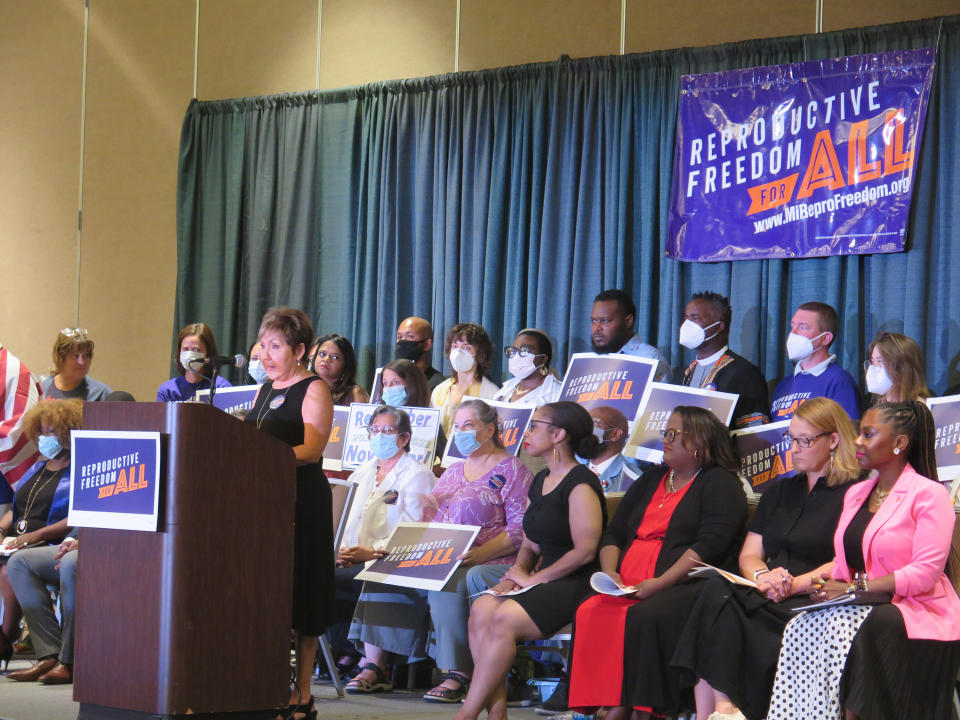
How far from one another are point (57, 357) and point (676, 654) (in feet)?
14.4

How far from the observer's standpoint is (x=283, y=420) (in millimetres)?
4137

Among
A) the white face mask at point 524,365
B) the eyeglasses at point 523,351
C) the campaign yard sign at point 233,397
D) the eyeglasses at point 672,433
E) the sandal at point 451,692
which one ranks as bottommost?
the sandal at point 451,692

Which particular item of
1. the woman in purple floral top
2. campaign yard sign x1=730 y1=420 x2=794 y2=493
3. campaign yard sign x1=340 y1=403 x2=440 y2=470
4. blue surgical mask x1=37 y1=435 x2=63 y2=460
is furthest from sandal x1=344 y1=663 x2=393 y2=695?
blue surgical mask x1=37 y1=435 x2=63 y2=460

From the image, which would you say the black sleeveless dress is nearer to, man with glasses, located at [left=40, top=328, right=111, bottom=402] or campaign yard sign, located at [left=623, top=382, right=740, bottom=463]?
campaign yard sign, located at [left=623, top=382, right=740, bottom=463]

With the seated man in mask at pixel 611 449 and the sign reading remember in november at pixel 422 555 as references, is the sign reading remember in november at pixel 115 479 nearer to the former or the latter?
the sign reading remember in november at pixel 422 555

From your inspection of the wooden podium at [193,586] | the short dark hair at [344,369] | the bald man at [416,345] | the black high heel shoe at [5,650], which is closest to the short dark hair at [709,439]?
the wooden podium at [193,586]

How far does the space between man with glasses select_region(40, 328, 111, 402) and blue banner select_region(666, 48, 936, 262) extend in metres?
3.36

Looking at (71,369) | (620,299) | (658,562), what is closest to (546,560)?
(658,562)

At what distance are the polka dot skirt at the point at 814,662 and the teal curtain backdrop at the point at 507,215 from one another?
2701mm

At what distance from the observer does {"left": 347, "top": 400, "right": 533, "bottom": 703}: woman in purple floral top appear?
5.11 metres

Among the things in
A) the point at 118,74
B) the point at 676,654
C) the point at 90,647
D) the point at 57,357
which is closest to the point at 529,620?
the point at 676,654

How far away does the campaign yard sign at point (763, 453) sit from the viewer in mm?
4852

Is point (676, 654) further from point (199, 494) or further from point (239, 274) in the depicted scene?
point (239, 274)

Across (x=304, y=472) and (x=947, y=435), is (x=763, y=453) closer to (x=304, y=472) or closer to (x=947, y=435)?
(x=947, y=435)
